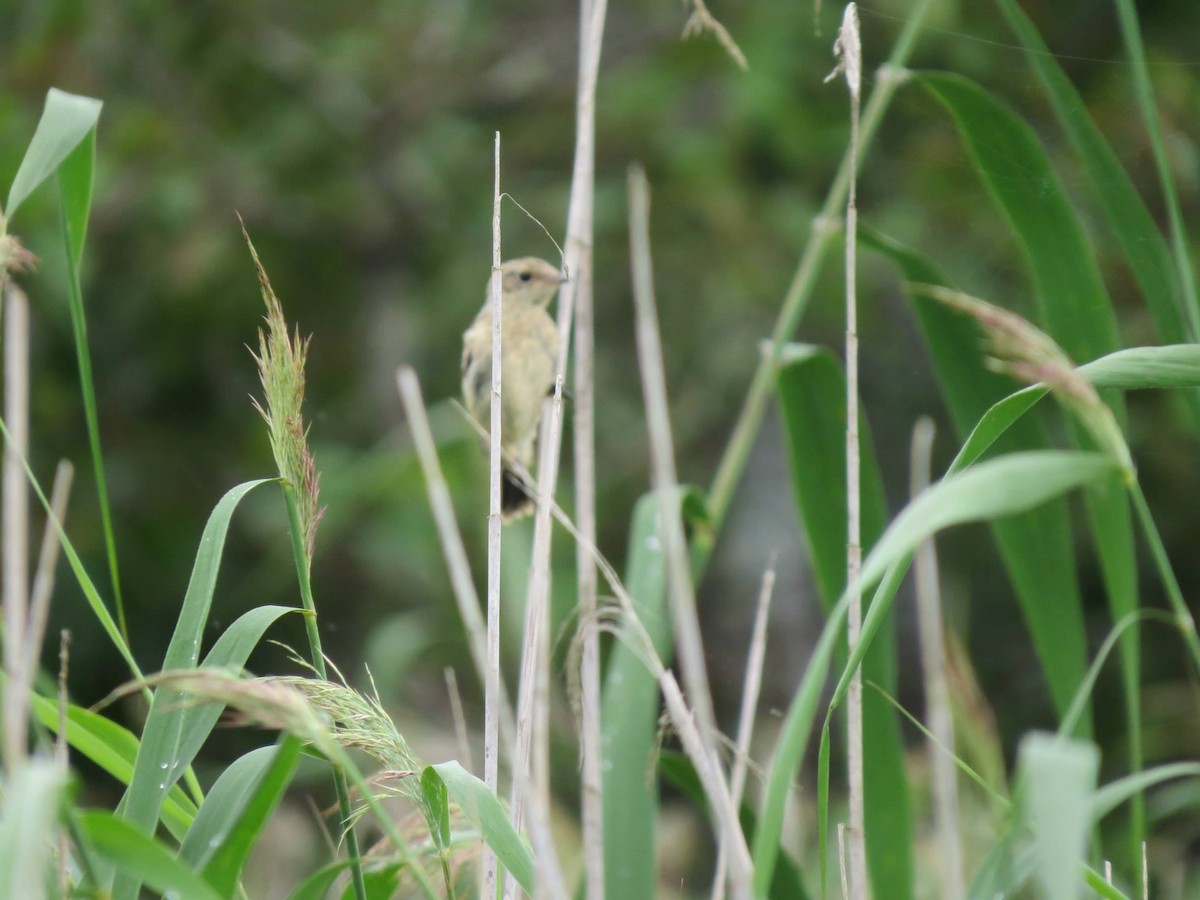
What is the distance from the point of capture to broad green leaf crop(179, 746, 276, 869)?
3.64ft

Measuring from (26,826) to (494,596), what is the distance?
731 millimetres

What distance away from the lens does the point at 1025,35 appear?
1.47 metres

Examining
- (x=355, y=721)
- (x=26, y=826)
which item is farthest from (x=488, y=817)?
(x=26, y=826)

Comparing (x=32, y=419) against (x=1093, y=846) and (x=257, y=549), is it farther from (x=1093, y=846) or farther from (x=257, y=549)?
(x=1093, y=846)

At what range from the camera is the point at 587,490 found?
1685mm

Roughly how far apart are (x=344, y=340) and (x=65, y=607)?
5.44 ft

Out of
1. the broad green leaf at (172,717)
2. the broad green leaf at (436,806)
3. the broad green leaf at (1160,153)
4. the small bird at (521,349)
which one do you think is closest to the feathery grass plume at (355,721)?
the broad green leaf at (436,806)

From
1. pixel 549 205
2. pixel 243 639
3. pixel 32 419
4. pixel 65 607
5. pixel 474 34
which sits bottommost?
pixel 65 607

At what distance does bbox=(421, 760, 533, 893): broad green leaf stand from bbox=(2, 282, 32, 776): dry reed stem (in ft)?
1.30

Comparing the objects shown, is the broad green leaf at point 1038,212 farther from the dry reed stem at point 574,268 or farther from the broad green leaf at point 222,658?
the broad green leaf at point 222,658

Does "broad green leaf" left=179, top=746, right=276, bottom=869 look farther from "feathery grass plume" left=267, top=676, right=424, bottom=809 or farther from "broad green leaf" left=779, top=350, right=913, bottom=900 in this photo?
"broad green leaf" left=779, top=350, right=913, bottom=900

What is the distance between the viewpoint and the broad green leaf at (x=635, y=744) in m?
1.56

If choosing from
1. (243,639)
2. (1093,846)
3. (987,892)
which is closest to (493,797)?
(243,639)

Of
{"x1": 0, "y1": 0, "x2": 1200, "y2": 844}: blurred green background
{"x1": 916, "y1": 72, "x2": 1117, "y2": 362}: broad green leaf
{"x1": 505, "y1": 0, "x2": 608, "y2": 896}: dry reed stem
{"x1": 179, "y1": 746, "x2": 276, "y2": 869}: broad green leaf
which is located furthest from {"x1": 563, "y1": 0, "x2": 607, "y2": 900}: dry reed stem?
→ {"x1": 0, "y1": 0, "x2": 1200, "y2": 844}: blurred green background
